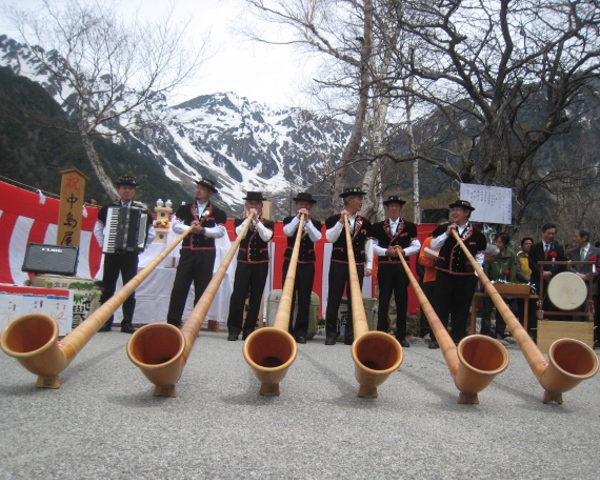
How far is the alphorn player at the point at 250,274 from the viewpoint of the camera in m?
6.14

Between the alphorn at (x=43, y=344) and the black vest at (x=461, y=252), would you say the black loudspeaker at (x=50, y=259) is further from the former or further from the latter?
the black vest at (x=461, y=252)

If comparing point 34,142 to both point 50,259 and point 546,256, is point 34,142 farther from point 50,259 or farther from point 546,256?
point 546,256

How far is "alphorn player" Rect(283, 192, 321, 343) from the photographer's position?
19.6ft

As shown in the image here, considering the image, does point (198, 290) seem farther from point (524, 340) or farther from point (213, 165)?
point (213, 165)

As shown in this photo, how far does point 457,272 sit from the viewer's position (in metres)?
5.95

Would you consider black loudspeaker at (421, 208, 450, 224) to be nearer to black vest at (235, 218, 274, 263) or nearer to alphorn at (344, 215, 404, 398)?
black vest at (235, 218, 274, 263)

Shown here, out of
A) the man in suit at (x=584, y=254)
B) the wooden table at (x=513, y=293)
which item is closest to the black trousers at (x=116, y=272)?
the wooden table at (x=513, y=293)

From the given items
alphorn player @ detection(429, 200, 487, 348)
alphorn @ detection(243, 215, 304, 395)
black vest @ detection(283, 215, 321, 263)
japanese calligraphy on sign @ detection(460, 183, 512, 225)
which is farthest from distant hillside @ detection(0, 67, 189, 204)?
alphorn @ detection(243, 215, 304, 395)

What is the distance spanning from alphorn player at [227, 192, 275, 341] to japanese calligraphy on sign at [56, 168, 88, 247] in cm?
248

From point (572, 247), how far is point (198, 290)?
537 centimetres

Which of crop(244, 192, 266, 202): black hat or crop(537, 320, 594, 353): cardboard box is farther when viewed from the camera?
crop(537, 320, 594, 353): cardboard box

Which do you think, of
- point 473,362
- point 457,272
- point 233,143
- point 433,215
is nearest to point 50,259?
point 457,272

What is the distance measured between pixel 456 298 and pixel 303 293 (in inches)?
64.0

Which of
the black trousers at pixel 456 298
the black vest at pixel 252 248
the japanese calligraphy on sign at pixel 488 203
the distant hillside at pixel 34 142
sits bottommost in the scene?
the black trousers at pixel 456 298
